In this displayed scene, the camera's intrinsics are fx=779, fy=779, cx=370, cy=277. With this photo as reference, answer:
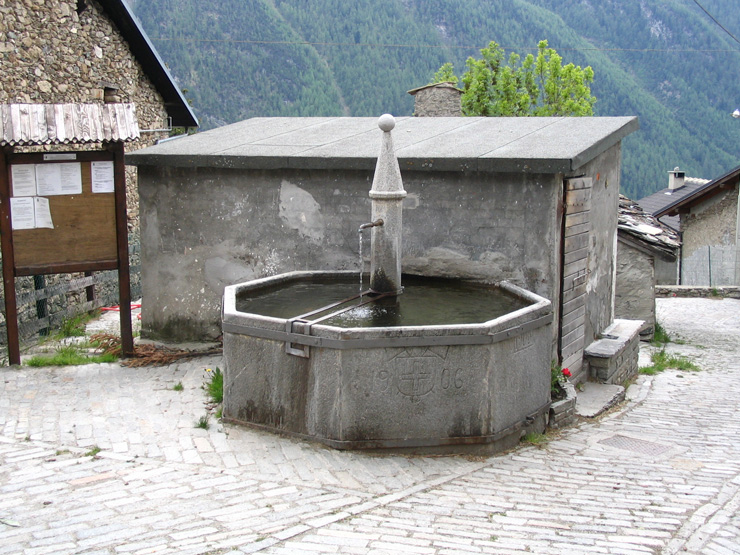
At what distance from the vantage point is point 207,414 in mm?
7059

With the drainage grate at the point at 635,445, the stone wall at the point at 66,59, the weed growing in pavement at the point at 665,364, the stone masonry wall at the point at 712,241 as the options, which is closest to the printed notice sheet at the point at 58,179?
the stone wall at the point at 66,59

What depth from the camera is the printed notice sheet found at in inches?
326

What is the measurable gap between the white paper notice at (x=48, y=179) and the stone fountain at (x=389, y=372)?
2.68 meters

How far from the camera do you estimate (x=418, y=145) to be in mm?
8648

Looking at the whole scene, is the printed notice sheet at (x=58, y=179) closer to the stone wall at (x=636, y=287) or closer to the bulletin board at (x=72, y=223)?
the bulletin board at (x=72, y=223)

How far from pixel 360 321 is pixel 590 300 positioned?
13.2 feet

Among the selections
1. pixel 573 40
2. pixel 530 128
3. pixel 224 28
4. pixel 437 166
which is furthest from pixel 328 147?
pixel 573 40

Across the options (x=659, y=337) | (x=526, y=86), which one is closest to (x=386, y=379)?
(x=659, y=337)

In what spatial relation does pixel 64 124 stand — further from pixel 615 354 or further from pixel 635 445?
pixel 615 354

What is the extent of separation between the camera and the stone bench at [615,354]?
9.23 metres

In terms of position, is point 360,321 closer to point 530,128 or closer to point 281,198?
point 281,198

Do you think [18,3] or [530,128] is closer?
[530,128]

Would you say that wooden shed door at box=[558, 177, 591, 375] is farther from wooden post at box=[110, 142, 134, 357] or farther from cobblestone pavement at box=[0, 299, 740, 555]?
wooden post at box=[110, 142, 134, 357]

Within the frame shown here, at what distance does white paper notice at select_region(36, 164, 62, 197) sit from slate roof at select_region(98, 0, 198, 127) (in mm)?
7168
